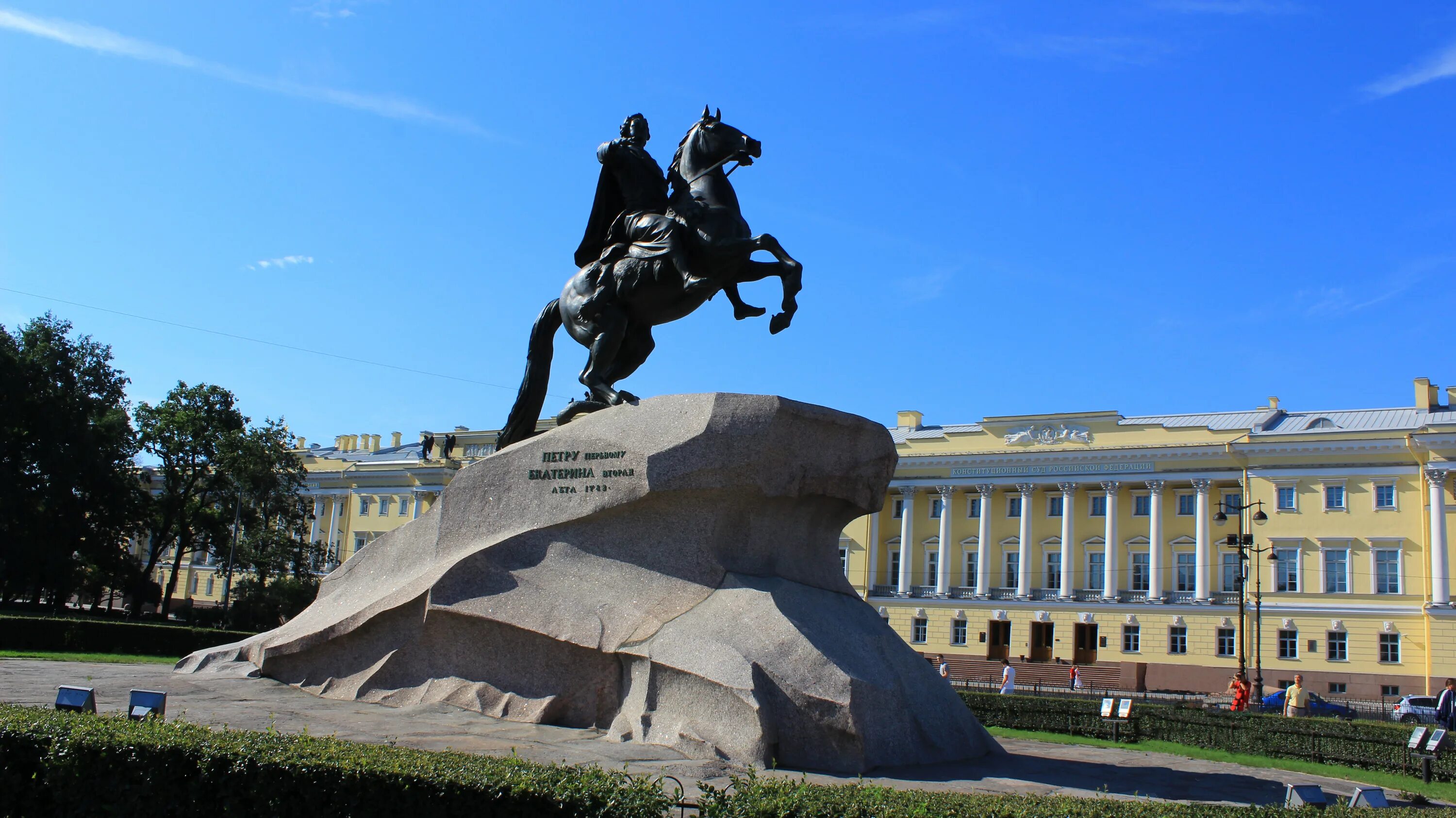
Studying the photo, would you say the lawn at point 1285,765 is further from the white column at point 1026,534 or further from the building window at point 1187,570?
the white column at point 1026,534

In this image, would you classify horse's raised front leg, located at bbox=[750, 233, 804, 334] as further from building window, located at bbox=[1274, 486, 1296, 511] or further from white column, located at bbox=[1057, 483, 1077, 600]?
white column, located at bbox=[1057, 483, 1077, 600]

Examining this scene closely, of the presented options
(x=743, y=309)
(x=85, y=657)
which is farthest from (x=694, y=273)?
(x=85, y=657)

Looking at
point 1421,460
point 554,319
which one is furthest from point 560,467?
point 1421,460

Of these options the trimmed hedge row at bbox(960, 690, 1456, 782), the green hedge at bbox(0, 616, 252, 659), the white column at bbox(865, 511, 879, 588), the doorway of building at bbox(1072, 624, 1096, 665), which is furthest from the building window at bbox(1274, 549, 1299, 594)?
the green hedge at bbox(0, 616, 252, 659)

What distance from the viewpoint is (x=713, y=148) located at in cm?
998

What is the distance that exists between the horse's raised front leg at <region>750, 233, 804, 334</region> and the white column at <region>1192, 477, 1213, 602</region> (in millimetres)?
51823

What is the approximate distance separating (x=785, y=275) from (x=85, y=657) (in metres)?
13.1

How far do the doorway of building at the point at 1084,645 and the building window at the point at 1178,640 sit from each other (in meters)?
3.72

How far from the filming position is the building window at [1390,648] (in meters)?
49.8

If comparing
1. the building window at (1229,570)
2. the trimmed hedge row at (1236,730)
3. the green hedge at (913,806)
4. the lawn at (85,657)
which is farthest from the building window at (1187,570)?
the green hedge at (913,806)

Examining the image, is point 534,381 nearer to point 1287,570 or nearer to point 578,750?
point 578,750

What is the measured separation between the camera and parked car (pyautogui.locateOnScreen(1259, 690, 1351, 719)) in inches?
1142

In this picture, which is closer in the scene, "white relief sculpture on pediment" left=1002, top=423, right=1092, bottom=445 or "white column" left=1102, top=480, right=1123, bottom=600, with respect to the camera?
"white column" left=1102, top=480, right=1123, bottom=600

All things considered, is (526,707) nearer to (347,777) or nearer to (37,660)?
(347,777)
